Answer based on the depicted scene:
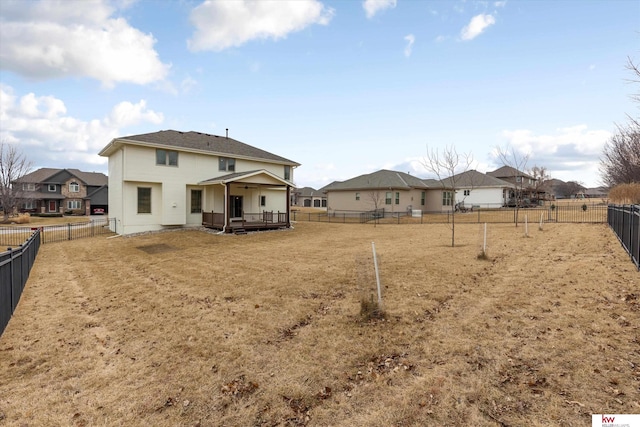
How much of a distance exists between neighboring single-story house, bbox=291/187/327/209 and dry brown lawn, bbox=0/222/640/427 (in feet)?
205

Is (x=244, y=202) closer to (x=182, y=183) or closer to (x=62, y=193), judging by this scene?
(x=182, y=183)

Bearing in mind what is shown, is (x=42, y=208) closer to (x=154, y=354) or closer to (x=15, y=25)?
(x=15, y=25)

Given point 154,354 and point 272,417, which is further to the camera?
point 154,354

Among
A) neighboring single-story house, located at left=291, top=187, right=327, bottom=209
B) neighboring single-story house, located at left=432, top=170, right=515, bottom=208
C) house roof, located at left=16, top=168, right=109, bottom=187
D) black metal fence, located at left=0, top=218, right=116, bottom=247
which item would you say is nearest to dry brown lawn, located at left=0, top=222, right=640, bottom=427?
black metal fence, located at left=0, top=218, right=116, bottom=247

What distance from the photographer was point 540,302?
6379 millimetres

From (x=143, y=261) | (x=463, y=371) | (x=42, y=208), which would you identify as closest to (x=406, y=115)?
(x=143, y=261)

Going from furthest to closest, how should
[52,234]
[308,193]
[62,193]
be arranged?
[308,193], [62,193], [52,234]

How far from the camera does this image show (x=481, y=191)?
137 ft

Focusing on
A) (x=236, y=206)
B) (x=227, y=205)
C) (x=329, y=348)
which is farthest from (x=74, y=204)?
(x=329, y=348)

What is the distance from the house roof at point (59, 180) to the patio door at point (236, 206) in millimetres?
37846

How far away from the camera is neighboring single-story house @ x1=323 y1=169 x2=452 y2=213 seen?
111 feet

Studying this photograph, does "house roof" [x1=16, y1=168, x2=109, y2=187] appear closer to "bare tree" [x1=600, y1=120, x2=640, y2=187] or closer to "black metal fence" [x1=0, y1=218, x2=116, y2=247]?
"black metal fence" [x1=0, y1=218, x2=116, y2=247]

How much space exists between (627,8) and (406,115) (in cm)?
1349

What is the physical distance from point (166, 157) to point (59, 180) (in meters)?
40.3
